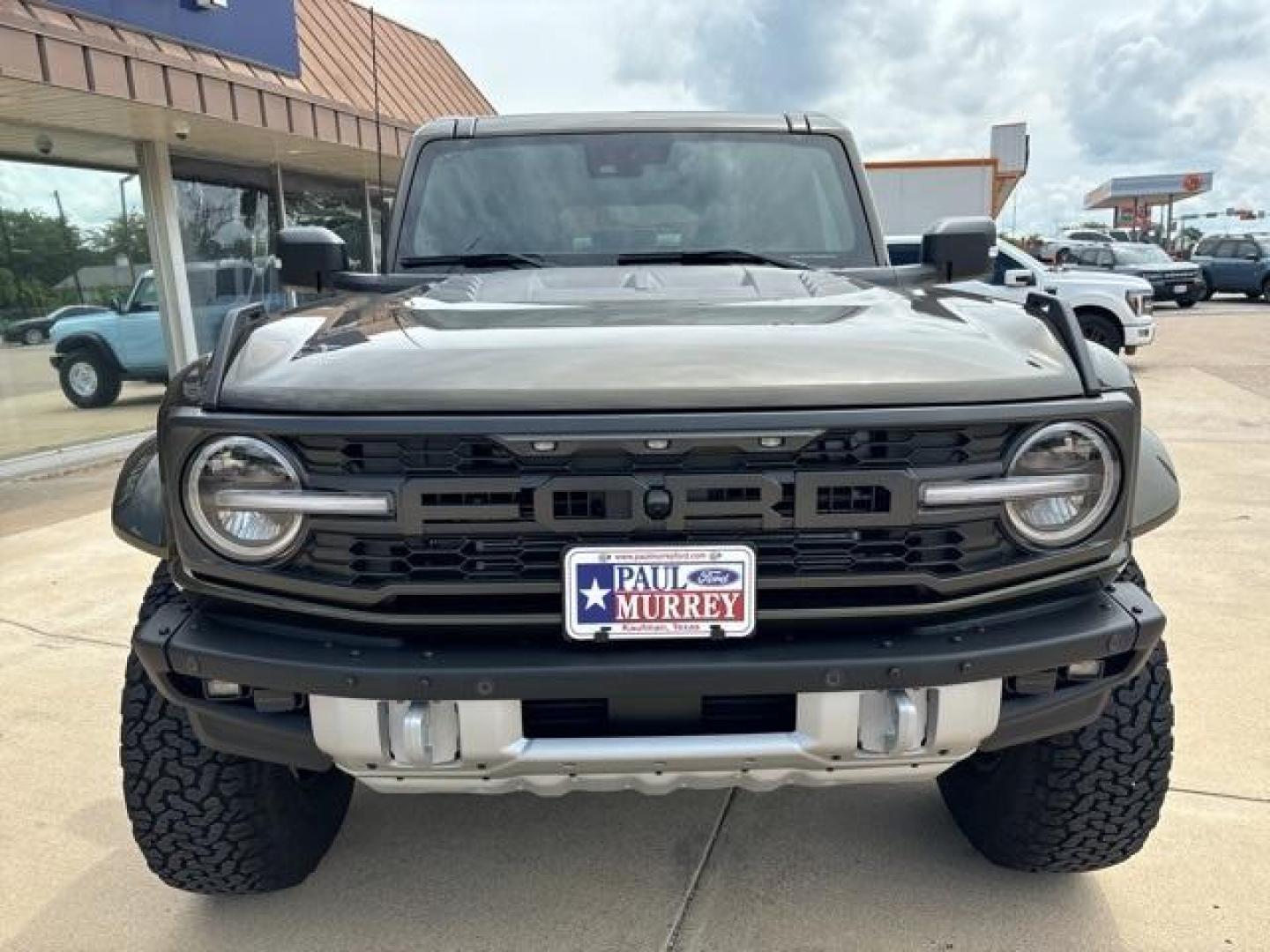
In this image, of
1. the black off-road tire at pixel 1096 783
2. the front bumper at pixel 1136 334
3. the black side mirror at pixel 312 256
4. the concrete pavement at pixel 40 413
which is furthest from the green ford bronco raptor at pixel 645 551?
the front bumper at pixel 1136 334

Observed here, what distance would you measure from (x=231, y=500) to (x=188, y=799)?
0.80 meters

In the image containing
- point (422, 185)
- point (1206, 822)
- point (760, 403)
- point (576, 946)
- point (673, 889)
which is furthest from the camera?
point (422, 185)

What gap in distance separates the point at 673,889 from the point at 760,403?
50.9 inches

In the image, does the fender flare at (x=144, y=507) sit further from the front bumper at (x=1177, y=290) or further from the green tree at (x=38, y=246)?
the front bumper at (x=1177, y=290)

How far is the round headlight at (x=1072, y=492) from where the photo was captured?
1.84 meters

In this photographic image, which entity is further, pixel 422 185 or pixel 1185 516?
pixel 1185 516

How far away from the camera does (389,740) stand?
181 cm

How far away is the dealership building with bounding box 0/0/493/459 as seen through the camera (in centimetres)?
676

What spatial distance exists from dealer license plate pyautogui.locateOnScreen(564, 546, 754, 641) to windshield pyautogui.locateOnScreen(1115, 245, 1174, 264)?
919 inches

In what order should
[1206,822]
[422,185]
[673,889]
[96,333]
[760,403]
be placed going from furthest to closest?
[96,333], [422,185], [1206,822], [673,889], [760,403]

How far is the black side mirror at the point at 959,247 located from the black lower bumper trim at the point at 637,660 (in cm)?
145

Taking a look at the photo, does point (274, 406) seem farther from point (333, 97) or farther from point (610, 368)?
point (333, 97)

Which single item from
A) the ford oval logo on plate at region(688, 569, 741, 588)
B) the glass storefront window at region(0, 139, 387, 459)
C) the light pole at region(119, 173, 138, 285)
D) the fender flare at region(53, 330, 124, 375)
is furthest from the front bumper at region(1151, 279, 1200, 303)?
the ford oval logo on plate at region(688, 569, 741, 588)

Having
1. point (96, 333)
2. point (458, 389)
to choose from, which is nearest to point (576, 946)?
point (458, 389)
